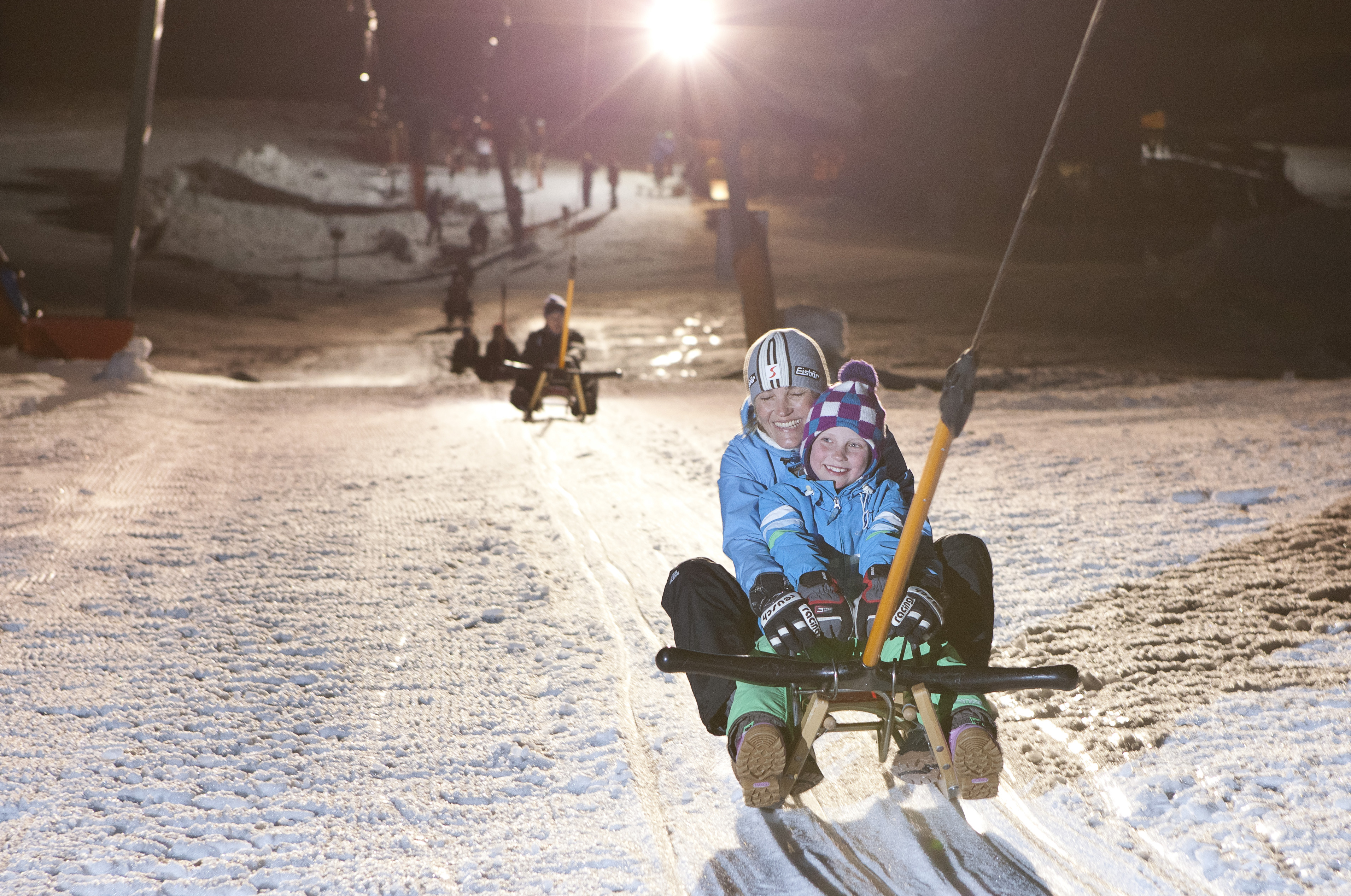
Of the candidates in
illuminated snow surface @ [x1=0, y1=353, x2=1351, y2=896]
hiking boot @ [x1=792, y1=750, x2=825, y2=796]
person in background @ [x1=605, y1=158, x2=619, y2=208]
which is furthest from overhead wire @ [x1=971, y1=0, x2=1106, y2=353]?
person in background @ [x1=605, y1=158, x2=619, y2=208]

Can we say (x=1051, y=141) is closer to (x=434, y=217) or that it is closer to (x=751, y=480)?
(x=751, y=480)

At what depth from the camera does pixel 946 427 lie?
7.36 feet

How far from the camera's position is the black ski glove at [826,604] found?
8.61 ft

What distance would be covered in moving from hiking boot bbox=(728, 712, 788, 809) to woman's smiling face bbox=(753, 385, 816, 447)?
91 cm

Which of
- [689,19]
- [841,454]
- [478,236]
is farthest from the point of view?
[478,236]

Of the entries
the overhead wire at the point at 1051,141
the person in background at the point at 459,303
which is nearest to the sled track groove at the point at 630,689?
the overhead wire at the point at 1051,141

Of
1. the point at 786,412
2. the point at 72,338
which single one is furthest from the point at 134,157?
the point at 786,412

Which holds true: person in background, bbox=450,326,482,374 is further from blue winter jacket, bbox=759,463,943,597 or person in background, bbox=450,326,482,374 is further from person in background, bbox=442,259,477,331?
blue winter jacket, bbox=759,463,943,597

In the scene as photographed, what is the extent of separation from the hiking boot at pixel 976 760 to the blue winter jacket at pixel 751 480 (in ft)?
2.27

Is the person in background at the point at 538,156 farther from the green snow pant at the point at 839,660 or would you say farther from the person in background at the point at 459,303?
the green snow pant at the point at 839,660

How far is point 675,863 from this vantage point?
2.51m

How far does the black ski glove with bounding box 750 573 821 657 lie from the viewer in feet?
8.54

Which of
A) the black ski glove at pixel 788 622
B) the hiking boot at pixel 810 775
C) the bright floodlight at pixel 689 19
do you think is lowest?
the hiking boot at pixel 810 775

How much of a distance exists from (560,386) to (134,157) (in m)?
7.61
